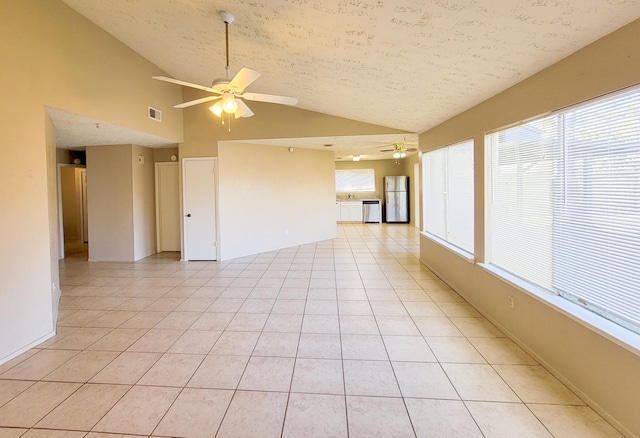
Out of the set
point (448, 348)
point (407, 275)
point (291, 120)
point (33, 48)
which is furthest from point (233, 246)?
point (448, 348)

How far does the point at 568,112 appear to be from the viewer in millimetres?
2137

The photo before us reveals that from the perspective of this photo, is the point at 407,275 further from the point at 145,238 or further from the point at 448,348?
the point at 145,238

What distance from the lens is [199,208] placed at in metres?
5.98

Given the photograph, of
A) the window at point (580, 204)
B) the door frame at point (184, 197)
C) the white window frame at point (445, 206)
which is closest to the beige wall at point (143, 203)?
the door frame at point (184, 197)

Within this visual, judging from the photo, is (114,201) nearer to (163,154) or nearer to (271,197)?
(163,154)

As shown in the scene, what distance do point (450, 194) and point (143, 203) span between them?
5802mm

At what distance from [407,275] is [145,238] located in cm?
529

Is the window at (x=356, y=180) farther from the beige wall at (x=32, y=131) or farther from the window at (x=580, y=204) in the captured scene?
the beige wall at (x=32, y=131)

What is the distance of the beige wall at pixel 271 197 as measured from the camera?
6.07 metres

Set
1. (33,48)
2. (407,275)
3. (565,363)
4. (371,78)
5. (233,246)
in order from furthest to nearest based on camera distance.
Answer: (233,246) < (407,275) < (371,78) < (33,48) < (565,363)

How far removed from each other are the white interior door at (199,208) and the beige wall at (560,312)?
181 inches

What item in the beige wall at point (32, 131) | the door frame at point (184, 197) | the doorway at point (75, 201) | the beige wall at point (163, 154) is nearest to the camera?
the beige wall at point (32, 131)

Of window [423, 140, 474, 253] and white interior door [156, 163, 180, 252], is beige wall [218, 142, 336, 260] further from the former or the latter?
window [423, 140, 474, 253]

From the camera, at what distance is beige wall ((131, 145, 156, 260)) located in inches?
237
